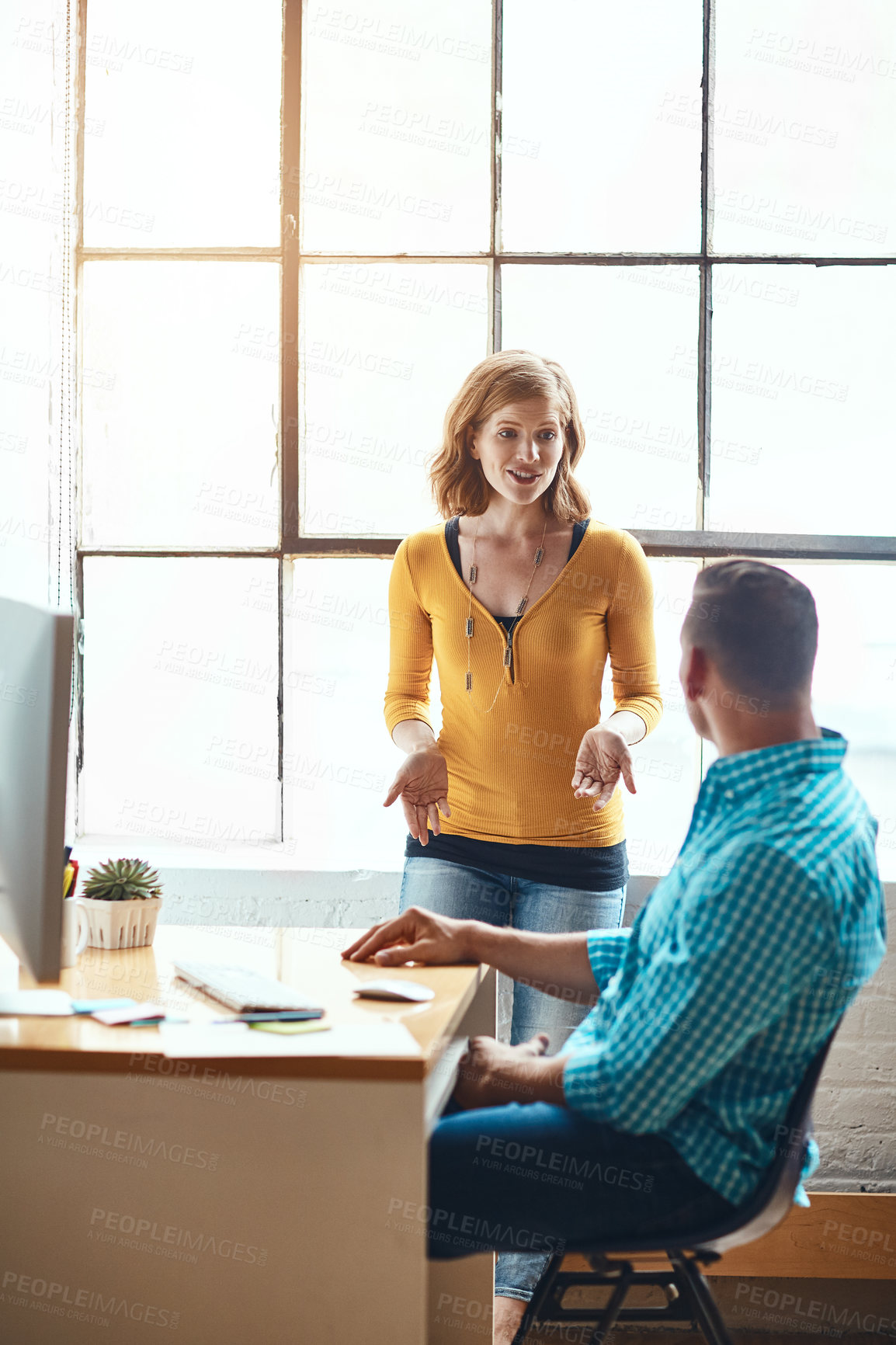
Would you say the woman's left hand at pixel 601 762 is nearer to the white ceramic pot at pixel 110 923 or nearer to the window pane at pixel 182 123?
the white ceramic pot at pixel 110 923

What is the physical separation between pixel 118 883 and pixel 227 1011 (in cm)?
42

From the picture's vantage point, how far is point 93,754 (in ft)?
9.36

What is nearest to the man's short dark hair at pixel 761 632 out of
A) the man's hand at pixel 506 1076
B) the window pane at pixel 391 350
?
the man's hand at pixel 506 1076

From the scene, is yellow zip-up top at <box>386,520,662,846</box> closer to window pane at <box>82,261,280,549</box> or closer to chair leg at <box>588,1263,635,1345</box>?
window pane at <box>82,261,280,549</box>

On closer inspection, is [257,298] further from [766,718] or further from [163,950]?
[766,718]

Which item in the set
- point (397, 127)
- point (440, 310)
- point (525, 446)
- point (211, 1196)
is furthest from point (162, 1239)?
point (397, 127)

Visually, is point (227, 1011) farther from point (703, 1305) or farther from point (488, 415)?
point (488, 415)

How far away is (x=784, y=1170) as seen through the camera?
1239mm

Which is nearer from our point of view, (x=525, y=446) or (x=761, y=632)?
(x=761, y=632)

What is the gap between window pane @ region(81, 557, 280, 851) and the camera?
2.83 m

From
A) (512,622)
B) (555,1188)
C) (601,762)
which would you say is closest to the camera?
(555,1188)

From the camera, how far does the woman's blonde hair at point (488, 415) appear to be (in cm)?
219

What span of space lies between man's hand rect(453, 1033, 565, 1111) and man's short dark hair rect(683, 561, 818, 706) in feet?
1.72

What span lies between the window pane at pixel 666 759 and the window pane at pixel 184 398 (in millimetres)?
987
